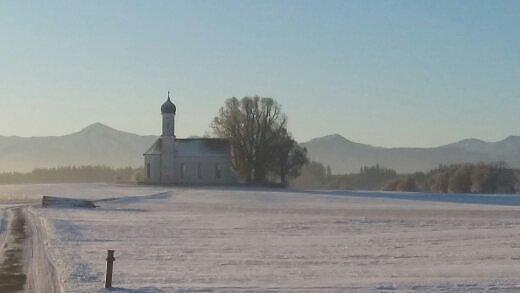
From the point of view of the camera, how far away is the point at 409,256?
23.7 metres

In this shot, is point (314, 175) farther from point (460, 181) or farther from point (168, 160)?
point (168, 160)

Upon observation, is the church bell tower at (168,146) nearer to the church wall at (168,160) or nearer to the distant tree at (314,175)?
the church wall at (168,160)

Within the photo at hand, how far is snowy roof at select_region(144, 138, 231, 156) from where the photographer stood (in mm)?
112812

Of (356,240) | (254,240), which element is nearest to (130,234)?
(254,240)

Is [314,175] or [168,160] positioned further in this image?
[314,175]

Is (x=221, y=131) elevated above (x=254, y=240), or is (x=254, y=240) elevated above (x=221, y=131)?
(x=221, y=131)

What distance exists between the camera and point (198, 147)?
375 feet

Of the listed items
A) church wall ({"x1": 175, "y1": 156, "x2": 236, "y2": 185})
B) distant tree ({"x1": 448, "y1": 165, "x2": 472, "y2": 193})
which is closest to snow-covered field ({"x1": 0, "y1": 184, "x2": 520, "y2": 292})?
church wall ({"x1": 175, "y1": 156, "x2": 236, "y2": 185})

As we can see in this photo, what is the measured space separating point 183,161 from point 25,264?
91.7 metres

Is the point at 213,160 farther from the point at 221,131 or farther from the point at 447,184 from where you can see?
the point at 447,184

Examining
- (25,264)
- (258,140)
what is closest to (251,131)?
(258,140)

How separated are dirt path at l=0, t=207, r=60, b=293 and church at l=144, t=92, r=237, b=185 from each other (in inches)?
3025

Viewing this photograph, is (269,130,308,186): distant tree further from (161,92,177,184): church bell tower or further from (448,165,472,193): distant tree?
(448,165,472,193): distant tree

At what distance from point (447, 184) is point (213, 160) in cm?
3652
